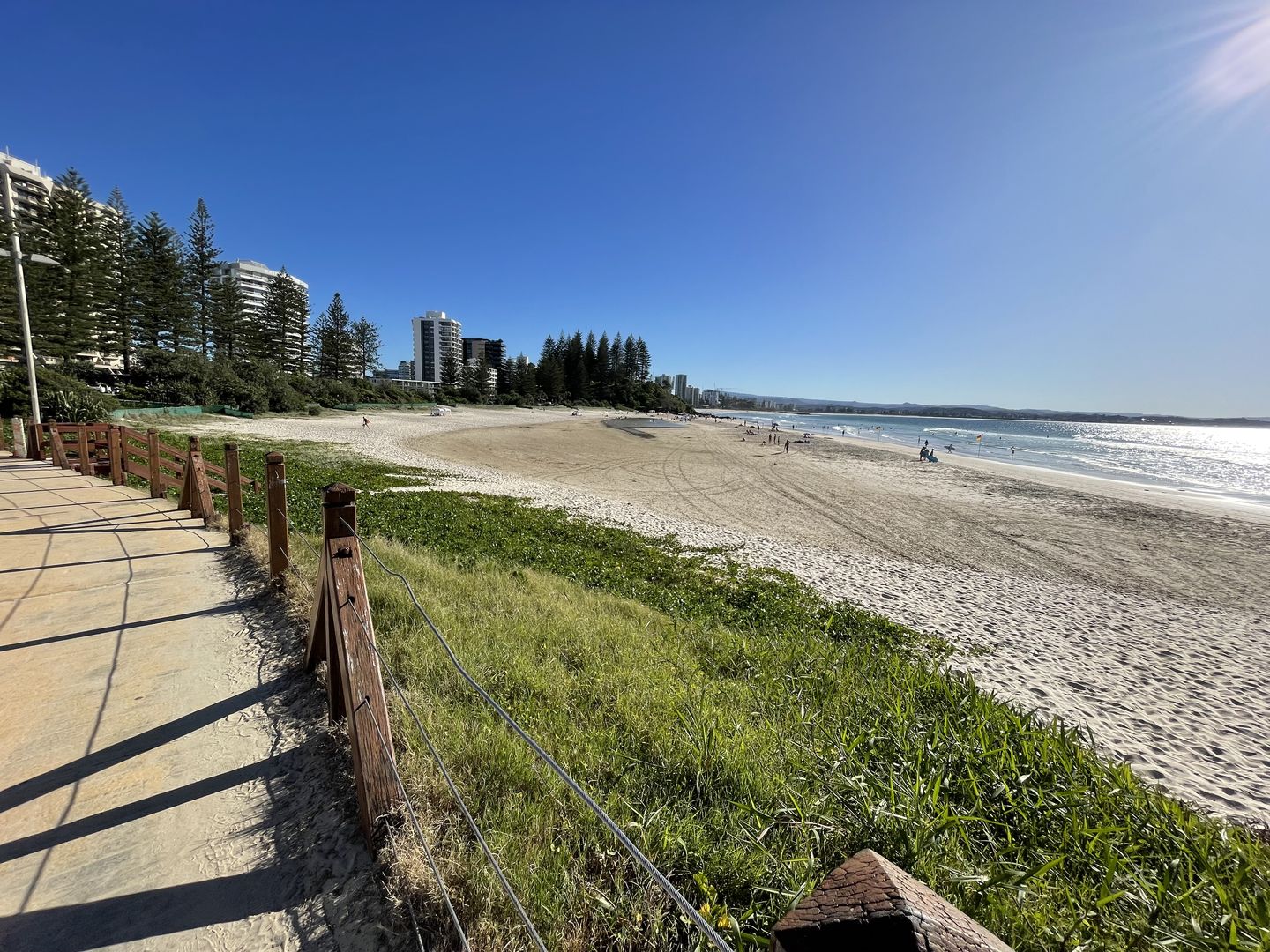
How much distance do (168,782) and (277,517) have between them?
8.80 feet

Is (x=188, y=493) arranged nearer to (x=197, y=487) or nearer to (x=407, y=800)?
(x=197, y=487)

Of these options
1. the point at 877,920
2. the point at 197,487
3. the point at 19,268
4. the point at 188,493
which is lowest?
the point at 188,493

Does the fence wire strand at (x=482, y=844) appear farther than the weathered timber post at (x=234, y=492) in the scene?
No

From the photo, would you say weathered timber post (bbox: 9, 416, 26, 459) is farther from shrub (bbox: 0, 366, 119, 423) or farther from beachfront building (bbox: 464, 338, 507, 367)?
beachfront building (bbox: 464, 338, 507, 367)

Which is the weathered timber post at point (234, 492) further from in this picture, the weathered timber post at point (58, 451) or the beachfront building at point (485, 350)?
the beachfront building at point (485, 350)

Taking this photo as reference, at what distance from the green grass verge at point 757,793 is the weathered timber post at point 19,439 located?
44.4 feet

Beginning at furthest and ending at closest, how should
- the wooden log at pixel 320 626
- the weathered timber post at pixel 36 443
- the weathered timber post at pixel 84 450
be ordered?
the weathered timber post at pixel 36 443
the weathered timber post at pixel 84 450
the wooden log at pixel 320 626

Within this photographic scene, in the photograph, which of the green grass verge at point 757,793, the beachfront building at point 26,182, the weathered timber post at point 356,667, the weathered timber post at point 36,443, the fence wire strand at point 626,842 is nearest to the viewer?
the fence wire strand at point 626,842

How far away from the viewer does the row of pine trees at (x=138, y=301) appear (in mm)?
32625

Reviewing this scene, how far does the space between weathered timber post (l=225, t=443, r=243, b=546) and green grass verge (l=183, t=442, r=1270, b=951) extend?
188 centimetres

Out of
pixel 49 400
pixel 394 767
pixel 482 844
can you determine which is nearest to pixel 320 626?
pixel 394 767

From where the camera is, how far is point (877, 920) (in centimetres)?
62

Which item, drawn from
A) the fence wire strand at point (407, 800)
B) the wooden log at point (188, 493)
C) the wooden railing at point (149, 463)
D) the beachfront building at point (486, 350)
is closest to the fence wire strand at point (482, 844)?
the fence wire strand at point (407, 800)

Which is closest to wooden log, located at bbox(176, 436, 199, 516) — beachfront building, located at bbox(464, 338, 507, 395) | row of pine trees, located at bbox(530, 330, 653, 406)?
row of pine trees, located at bbox(530, 330, 653, 406)
